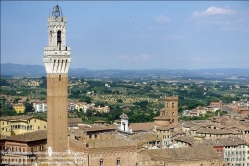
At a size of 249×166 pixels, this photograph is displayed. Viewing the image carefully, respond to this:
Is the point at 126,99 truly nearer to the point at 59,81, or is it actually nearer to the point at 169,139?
the point at 169,139

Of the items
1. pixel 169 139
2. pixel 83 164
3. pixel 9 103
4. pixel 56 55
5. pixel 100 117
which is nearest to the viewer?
pixel 83 164

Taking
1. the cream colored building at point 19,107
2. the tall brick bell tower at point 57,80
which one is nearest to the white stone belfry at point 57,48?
the tall brick bell tower at point 57,80

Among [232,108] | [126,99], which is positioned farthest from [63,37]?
[126,99]

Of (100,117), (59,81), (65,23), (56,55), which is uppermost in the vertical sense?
(65,23)

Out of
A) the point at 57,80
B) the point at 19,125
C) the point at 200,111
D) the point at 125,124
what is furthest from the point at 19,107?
the point at 57,80

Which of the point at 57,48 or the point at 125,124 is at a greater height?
the point at 57,48

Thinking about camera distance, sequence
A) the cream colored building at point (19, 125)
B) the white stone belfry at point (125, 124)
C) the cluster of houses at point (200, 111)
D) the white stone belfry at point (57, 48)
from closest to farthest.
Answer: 1. the white stone belfry at point (57, 48)
2. the cream colored building at point (19, 125)
3. the white stone belfry at point (125, 124)
4. the cluster of houses at point (200, 111)

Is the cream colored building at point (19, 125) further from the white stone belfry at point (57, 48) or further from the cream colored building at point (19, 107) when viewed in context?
the cream colored building at point (19, 107)

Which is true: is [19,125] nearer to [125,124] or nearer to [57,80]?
[125,124]
